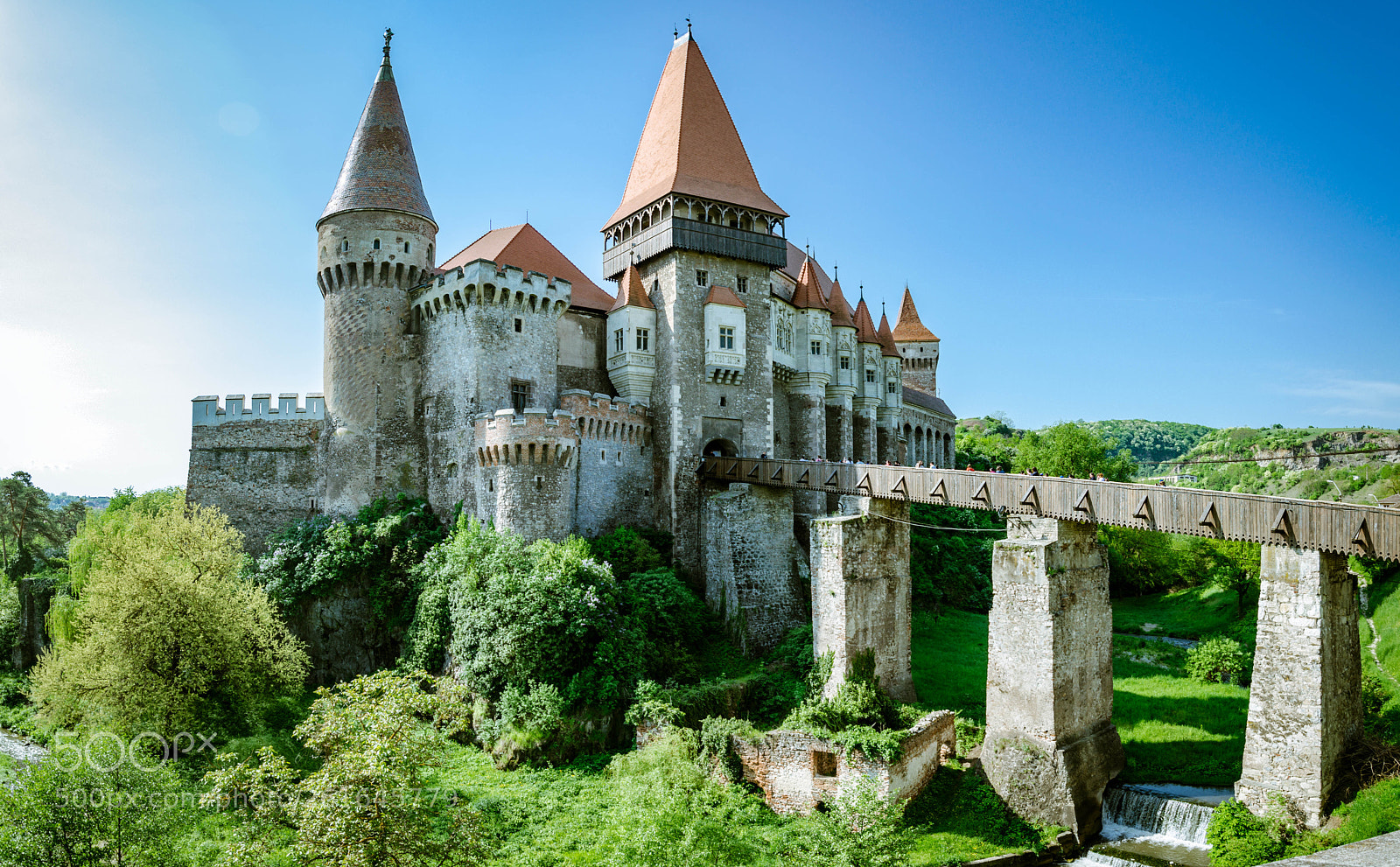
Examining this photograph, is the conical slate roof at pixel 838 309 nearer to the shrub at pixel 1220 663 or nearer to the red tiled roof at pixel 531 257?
the red tiled roof at pixel 531 257

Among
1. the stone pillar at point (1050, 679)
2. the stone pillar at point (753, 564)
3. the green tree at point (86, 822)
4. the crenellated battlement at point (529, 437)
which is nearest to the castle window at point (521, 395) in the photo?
the crenellated battlement at point (529, 437)

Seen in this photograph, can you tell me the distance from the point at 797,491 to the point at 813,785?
18373 mm

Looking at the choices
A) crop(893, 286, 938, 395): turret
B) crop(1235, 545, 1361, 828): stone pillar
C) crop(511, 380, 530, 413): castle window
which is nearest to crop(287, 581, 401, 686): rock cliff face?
crop(511, 380, 530, 413): castle window

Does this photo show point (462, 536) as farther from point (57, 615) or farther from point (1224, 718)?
point (1224, 718)

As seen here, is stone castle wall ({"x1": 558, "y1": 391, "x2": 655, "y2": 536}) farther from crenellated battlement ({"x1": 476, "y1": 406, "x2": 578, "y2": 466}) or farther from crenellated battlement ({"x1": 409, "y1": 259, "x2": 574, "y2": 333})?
crenellated battlement ({"x1": 409, "y1": 259, "x2": 574, "y2": 333})

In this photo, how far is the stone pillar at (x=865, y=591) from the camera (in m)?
25.5

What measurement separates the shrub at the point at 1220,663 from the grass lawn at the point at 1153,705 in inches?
20.0

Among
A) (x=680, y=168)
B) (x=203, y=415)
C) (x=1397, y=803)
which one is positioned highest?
(x=680, y=168)

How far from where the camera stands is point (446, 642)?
94.9 feet

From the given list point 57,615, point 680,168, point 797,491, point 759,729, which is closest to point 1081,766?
point 759,729

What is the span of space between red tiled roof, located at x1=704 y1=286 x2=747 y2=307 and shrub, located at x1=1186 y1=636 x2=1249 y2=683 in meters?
21.2

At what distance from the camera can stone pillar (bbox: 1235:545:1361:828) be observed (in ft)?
56.7

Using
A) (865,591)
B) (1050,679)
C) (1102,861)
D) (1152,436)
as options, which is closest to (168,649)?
(865,591)

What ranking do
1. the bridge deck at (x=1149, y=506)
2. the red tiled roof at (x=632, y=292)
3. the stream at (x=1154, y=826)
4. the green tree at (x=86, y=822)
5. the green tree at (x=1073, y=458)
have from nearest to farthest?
1. the green tree at (x=86, y=822)
2. the bridge deck at (x=1149, y=506)
3. the stream at (x=1154, y=826)
4. the red tiled roof at (x=632, y=292)
5. the green tree at (x=1073, y=458)
